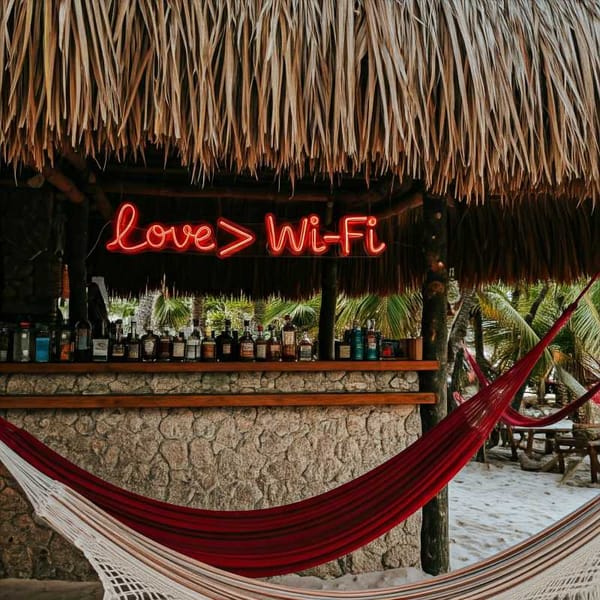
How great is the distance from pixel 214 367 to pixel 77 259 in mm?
1560

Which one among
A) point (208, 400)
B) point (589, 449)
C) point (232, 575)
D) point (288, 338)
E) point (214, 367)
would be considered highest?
point (288, 338)

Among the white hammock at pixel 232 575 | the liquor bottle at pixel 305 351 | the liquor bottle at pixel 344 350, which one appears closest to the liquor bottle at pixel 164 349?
the liquor bottle at pixel 305 351

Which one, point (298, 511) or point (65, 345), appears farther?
point (65, 345)

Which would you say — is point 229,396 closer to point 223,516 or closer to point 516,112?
point 223,516

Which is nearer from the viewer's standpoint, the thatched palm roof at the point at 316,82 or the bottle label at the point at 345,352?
the thatched palm roof at the point at 316,82

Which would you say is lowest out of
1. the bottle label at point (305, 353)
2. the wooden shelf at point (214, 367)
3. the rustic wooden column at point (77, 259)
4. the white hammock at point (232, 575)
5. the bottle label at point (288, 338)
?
the white hammock at point (232, 575)

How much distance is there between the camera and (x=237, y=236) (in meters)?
2.82

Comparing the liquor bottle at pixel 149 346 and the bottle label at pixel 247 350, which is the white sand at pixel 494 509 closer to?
the bottle label at pixel 247 350

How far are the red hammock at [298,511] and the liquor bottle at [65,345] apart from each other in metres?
0.74

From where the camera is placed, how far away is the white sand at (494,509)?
2242 mm

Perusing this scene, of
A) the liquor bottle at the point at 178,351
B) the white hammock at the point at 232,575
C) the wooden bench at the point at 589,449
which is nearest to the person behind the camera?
the white hammock at the point at 232,575

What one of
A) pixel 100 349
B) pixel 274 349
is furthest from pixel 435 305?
pixel 100 349

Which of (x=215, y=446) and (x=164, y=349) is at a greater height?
(x=164, y=349)

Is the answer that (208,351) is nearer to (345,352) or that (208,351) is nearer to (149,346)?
(149,346)
